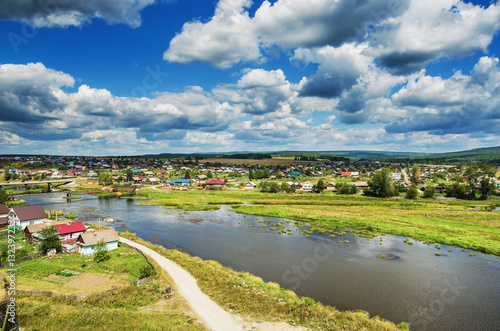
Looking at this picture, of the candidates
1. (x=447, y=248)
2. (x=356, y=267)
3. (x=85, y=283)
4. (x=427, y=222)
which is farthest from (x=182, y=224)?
(x=427, y=222)

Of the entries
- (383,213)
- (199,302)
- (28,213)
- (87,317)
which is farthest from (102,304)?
(383,213)

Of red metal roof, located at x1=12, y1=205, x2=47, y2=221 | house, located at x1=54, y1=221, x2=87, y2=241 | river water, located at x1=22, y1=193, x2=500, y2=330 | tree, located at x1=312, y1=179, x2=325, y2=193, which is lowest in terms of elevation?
river water, located at x1=22, y1=193, x2=500, y2=330

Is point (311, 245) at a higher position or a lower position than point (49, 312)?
lower

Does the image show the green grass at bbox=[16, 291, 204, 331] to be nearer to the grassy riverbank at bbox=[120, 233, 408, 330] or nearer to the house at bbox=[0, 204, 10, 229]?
the grassy riverbank at bbox=[120, 233, 408, 330]

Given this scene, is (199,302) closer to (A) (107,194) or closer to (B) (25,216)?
(B) (25,216)

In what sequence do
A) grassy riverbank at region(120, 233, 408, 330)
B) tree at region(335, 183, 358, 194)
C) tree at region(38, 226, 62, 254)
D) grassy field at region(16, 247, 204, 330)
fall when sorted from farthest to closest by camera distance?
tree at region(335, 183, 358, 194) < tree at region(38, 226, 62, 254) < grassy riverbank at region(120, 233, 408, 330) < grassy field at region(16, 247, 204, 330)

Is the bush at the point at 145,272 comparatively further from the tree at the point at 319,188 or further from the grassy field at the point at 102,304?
the tree at the point at 319,188

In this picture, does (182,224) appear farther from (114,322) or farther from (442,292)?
(442,292)

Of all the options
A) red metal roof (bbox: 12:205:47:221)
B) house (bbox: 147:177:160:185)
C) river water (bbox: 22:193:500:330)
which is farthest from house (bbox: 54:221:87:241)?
house (bbox: 147:177:160:185)

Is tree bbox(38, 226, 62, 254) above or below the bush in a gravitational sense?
above

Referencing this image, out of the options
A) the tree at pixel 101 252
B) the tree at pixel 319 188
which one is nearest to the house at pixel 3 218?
the tree at pixel 101 252
